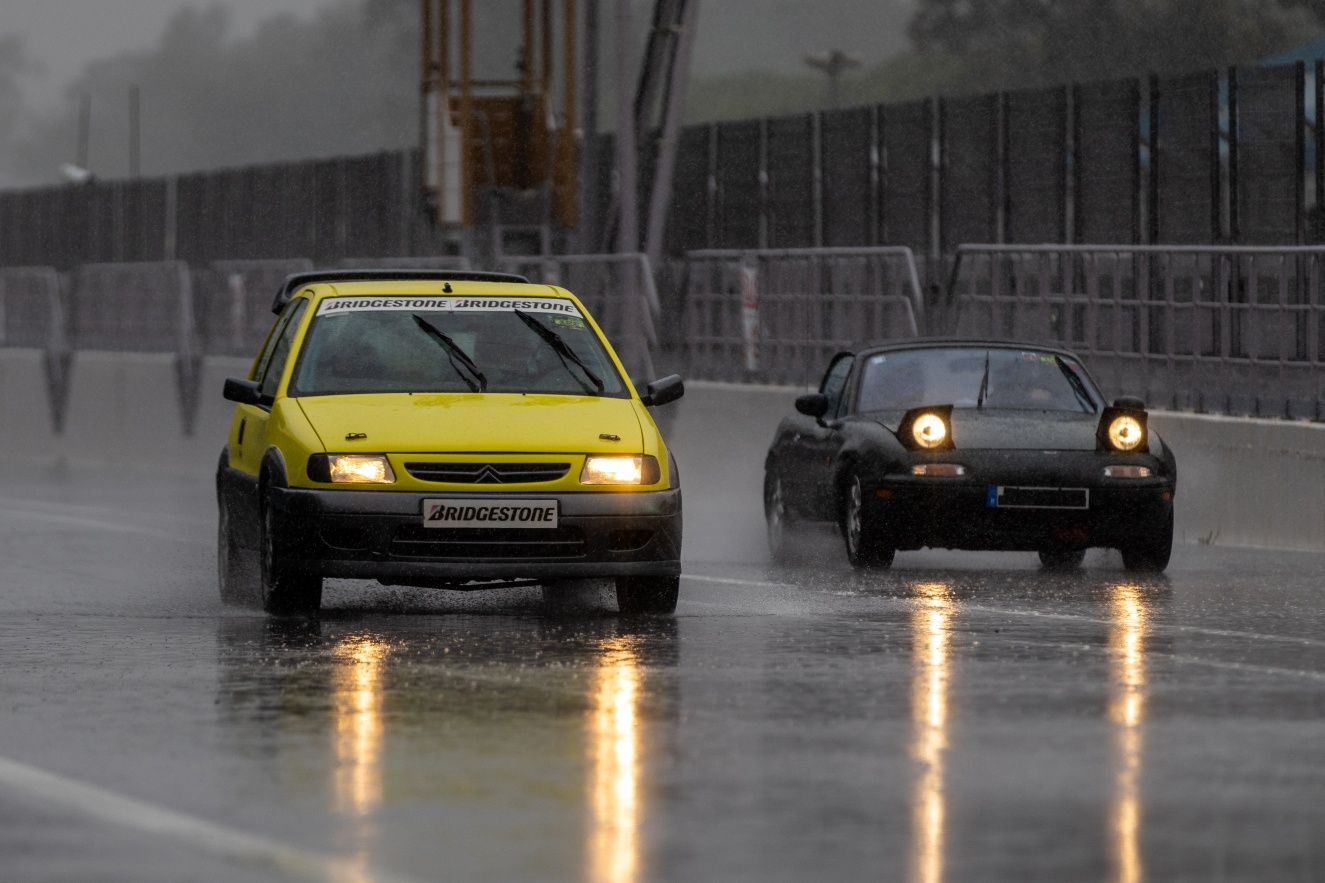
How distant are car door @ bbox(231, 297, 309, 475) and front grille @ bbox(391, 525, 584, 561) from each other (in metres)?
1.20

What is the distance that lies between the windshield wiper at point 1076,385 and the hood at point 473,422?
3947 millimetres

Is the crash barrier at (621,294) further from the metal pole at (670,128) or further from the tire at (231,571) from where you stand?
the tire at (231,571)

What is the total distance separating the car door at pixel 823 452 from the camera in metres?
18.1

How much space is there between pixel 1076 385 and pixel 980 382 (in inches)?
20.7

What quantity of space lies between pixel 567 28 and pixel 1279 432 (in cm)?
2345

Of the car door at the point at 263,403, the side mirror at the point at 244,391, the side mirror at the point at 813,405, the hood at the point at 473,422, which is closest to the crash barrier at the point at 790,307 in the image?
the side mirror at the point at 813,405

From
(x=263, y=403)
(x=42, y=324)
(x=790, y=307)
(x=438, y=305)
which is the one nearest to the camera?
(x=263, y=403)

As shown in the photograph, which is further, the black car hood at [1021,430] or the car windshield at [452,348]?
the black car hood at [1021,430]

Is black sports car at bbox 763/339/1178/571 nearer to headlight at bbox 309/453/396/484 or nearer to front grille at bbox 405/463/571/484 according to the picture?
front grille at bbox 405/463/571/484

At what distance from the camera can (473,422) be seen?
555 inches

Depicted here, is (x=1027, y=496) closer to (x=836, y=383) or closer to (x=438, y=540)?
(x=836, y=383)

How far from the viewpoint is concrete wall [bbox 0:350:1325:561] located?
20.0 meters

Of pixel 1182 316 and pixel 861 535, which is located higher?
pixel 1182 316

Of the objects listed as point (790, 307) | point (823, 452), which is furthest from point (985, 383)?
point (790, 307)
